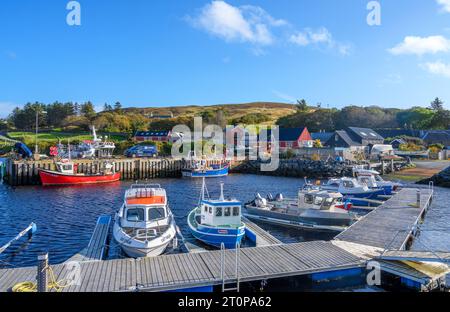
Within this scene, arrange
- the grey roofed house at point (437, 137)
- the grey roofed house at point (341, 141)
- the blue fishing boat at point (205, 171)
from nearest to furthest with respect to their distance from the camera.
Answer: the blue fishing boat at point (205, 171)
the grey roofed house at point (341, 141)
the grey roofed house at point (437, 137)

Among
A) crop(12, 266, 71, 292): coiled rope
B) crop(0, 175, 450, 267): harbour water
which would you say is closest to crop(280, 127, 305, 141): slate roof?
crop(0, 175, 450, 267): harbour water

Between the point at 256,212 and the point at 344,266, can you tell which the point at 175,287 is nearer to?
the point at 344,266

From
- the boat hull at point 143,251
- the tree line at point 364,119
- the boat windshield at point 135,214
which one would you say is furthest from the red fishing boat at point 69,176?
the tree line at point 364,119

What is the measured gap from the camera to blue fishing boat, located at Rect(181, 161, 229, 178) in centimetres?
6512

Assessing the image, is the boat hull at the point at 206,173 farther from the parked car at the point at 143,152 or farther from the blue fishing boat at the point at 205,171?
the parked car at the point at 143,152

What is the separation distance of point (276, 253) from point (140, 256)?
655 centimetres

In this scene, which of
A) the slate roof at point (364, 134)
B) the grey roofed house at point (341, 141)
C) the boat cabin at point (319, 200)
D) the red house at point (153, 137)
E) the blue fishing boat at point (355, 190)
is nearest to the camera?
the boat cabin at point (319, 200)

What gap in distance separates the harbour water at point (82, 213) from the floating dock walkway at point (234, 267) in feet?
16.5

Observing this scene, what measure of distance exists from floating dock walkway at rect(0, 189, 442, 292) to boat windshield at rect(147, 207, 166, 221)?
4.12 metres

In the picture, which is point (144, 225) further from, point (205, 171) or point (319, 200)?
point (205, 171)

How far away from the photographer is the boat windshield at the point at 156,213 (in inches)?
877

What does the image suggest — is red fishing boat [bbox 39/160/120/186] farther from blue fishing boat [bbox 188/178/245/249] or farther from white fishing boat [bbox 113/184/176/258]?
blue fishing boat [bbox 188/178/245/249]

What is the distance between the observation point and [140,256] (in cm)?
1930

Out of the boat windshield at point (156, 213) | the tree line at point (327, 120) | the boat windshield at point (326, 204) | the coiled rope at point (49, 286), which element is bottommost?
the coiled rope at point (49, 286)
